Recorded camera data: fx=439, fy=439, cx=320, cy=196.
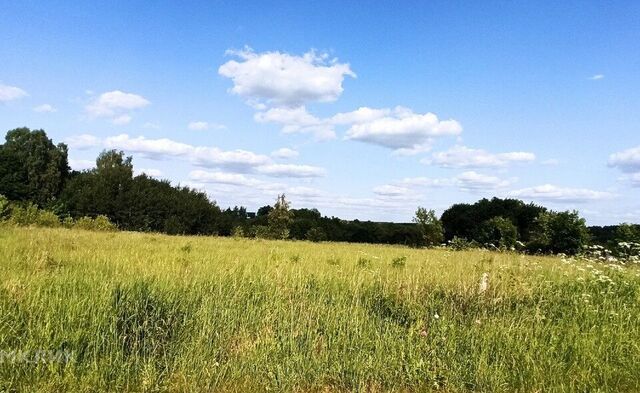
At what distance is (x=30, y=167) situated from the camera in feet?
210

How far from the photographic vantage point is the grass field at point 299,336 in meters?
4.56

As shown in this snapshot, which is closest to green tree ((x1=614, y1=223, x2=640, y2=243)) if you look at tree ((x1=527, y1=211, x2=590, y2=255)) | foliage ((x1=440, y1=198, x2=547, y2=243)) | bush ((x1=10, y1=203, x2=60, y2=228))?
tree ((x1=527, y1=211, x2=590, y2=255))

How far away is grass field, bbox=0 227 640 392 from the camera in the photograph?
4.56 m

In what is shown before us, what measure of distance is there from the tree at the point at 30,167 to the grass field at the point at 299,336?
65183mm

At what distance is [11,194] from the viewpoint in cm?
6122

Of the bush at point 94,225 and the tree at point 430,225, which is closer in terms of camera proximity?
the bush at point 94,225

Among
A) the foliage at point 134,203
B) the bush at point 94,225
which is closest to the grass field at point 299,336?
the bush at point 94,225

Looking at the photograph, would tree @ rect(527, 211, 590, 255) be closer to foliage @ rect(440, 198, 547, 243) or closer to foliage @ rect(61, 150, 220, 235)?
foliage @ rect(440, 198, 547, 243)

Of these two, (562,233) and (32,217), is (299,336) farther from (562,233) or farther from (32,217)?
(562,233)

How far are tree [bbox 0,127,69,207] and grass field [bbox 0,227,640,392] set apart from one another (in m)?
A: 65.2

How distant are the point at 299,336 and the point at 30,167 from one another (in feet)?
237

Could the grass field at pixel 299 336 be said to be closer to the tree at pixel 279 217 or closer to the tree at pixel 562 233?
the tree at pixel 562 233

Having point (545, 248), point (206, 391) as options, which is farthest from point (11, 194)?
point (206, 391)

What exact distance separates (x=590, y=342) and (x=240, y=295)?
4.66 metres
